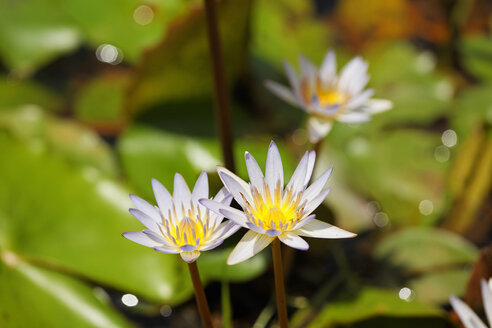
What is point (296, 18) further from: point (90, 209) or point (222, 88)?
point (90, 209)

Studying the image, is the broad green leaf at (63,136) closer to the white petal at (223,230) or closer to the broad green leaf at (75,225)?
the broad green leaf at (75,225)

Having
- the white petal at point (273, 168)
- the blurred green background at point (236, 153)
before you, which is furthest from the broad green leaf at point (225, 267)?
the white petal at point (273, 168)

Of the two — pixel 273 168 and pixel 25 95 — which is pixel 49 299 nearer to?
pixel 273 168

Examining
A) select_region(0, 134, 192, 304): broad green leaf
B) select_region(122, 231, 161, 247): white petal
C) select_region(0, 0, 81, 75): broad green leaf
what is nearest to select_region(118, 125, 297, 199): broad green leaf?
select_region(0, 134, 192, 304): broad green leaf

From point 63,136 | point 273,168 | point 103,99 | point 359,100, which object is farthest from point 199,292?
point 103,99

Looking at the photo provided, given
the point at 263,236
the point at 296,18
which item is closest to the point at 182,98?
the point at 296,18
